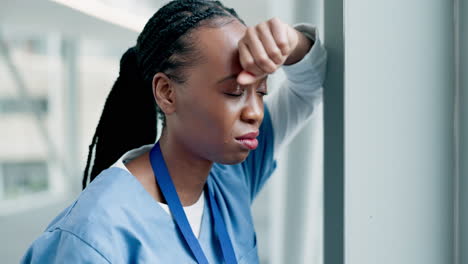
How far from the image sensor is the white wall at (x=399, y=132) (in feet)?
2.22

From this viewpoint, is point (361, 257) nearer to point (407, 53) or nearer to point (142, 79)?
point (407, 53)

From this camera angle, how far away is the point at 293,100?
3.03ft

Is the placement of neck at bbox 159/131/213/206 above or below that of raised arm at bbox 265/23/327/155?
below

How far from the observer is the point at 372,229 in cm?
69

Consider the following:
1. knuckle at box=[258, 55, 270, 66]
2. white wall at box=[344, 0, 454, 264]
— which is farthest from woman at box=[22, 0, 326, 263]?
white wall at box=[344, 0, 454, 264]

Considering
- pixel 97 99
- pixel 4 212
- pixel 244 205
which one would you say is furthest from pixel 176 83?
pixel 97 99

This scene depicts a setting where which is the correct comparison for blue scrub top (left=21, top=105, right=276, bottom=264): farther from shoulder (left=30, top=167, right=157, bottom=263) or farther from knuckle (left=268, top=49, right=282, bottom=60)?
knuckle (left=268, top=49, right=282, bottom=60)

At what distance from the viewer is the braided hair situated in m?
0.71

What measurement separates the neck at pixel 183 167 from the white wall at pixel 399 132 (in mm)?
259

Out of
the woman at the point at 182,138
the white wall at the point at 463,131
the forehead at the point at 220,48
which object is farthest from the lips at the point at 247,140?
the white wall at the point at 463,131

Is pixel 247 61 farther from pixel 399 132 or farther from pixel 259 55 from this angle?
pixel 399 132

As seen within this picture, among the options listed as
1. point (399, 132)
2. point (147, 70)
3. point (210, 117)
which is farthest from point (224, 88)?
point (399, 132)

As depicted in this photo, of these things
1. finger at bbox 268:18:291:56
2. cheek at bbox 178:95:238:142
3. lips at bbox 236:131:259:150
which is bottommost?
lips at bbox 236:131:259:150

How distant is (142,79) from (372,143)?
417 mm
